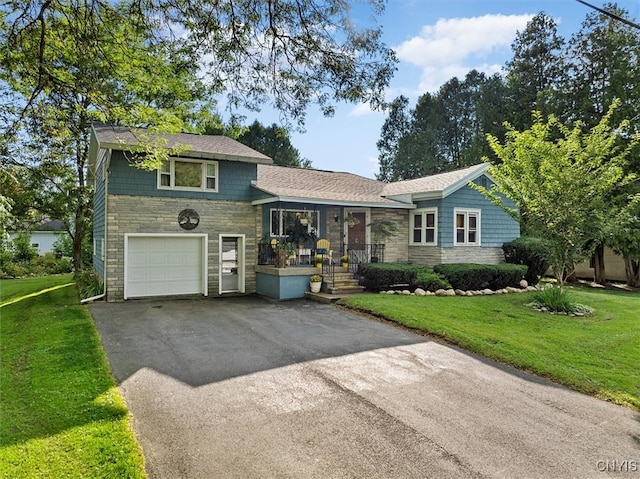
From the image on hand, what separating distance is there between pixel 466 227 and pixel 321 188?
597 cm

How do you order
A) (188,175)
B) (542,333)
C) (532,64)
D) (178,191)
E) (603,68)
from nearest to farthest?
1. (542,333)
2. (178,191)
3. (188,175)
4. (603,68)
5. (532,64)

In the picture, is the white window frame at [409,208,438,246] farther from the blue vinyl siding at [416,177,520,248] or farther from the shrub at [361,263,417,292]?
the shrub at [361,263,417,292]

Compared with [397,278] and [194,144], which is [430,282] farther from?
[194,144]

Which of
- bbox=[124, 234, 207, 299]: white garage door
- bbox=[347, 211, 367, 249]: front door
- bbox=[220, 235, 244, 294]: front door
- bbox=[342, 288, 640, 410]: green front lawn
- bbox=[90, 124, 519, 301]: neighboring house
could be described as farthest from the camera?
bbox=[347, 211, 367, 249]: front door

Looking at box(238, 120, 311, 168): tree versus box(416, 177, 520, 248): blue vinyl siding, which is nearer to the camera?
box(416, 177, 520, 248): blue vinyl siding

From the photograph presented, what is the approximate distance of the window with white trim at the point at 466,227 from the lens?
611 inches

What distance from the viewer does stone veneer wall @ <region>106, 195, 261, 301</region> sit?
12.1 metres

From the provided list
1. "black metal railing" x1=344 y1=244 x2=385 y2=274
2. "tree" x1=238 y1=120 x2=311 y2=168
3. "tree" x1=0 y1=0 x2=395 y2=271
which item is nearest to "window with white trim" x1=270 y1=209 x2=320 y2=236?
"black metal railing" x1=344 y1=244 x2=385 y2=274

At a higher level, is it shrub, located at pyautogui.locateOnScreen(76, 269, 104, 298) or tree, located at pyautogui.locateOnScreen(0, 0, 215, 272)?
tree, located at pyautogui.locateOnScreen(0, 0, 215, 272)

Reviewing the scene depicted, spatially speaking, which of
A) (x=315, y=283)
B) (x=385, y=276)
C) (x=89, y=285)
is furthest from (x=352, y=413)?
(x=89, y=285)

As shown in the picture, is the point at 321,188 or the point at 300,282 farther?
the point at 321,188

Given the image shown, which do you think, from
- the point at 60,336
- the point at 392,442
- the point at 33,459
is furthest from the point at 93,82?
the point at 392,442

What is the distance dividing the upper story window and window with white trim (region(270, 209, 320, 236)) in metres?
2.43

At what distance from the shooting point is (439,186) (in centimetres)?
1543
